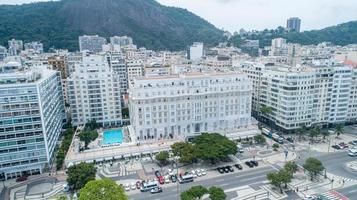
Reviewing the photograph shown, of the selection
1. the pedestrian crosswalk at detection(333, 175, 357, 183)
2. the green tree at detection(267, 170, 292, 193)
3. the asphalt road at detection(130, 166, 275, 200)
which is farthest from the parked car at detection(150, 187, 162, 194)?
the pedestrian crosswalk at detection(333, 175, 357, 183)

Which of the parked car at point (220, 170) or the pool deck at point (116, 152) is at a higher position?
the pool deck at point (116, 152)

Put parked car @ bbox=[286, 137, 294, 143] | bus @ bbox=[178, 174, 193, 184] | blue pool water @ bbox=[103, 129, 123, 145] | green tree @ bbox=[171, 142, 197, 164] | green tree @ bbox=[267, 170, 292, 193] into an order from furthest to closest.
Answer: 1. parked car @ bbox=[286, 137, 294, 143]
2. blue pool water @ bbox=[103, 129, 123, 145]
3. green tree @ bbox=[171, 142, 197, 164]
4. bus @ bbox=[178, 174, 193, 184]
5. green tree @ bbox=[267, 170, 292, 193]

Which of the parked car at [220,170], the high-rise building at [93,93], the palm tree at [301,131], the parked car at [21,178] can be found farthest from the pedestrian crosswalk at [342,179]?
the parked car at [21,178]

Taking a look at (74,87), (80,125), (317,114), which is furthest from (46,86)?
(317,114)

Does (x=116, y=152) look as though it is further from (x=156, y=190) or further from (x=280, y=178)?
(x=280, y=178)

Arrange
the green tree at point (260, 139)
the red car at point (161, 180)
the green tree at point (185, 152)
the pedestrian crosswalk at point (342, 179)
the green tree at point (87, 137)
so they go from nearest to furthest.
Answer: the red car at point (161, 180) → the pedestrian crosswalk at point (342, 179) → the green tree at point (185, 152) → the green tree at point (87, 137) → the green tree at point (260, 139)

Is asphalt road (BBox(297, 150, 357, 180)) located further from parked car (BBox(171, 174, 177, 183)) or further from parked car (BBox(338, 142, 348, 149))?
parked car (BBox(171, 174, 177, 183))

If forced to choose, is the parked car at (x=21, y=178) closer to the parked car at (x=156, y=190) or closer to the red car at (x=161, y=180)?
the parked car at (x=156, y=190)

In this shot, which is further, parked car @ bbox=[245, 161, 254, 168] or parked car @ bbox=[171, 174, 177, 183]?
parked car @ bbox=[245, 161, 254, 168]
